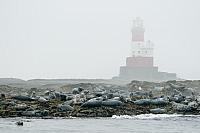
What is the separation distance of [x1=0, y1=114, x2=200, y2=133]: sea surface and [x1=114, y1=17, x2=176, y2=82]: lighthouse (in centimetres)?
5683

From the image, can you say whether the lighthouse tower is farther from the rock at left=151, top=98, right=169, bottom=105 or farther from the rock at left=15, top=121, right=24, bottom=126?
the rock at left=15, top=121, right=24, bottom=126

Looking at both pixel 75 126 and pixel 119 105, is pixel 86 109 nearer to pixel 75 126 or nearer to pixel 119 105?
pixel 119 105

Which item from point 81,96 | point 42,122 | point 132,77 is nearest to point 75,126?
point 42,122

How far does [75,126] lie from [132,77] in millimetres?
62912

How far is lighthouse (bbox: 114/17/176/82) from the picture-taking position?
3351 inches

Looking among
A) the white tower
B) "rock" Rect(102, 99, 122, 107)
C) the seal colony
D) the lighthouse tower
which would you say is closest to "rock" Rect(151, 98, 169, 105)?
the seal colony

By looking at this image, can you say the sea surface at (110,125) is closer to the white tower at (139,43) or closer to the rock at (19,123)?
the rock at (19,123)

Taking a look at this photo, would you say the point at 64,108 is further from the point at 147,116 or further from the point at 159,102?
the point at 159,102

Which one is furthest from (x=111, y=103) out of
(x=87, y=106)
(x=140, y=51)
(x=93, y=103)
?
(x=140, y=51)

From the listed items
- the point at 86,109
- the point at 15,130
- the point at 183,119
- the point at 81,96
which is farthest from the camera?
the point at 81,96

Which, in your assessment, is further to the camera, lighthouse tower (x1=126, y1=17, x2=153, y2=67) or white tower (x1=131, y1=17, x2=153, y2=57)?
white tower (x1=131, y1=17, x2=153, y2=57)

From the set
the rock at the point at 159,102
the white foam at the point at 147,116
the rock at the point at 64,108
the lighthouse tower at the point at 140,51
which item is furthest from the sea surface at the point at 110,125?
the lighthouse tower at the point at 140,51

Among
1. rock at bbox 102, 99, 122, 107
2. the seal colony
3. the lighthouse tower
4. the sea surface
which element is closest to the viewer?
the sea surface

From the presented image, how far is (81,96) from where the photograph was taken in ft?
103
